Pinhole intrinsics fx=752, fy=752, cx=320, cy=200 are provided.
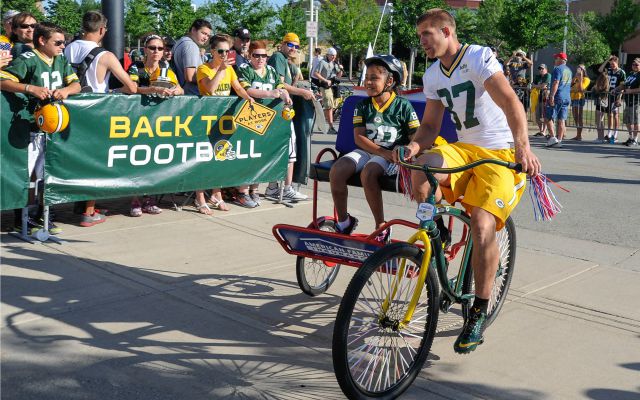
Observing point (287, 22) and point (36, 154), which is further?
point (287, 22)

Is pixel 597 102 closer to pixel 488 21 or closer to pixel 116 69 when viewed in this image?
pixel 116 69


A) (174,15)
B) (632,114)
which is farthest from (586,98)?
(174,15)

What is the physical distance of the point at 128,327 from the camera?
4.72 meters

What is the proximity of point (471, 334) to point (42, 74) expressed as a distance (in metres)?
4.65

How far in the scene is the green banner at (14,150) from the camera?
257 inches

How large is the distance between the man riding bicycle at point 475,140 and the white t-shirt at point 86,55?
4094mm

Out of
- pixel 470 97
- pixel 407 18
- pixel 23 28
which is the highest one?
pixel 407 18

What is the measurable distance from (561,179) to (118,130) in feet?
23.3

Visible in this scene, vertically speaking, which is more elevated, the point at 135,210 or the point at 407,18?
the point at 407,18

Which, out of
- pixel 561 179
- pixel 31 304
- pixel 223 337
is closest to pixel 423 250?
pixel 223 337

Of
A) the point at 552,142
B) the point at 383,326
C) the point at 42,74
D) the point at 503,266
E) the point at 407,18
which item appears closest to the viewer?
the point at 383,326

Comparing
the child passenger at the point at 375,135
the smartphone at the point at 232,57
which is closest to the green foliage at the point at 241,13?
the smartphone at the point at 232,57

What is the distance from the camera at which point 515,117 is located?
416 cm

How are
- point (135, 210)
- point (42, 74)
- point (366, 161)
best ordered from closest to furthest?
point (366, 161), point (42, 74), point (135, 210)
